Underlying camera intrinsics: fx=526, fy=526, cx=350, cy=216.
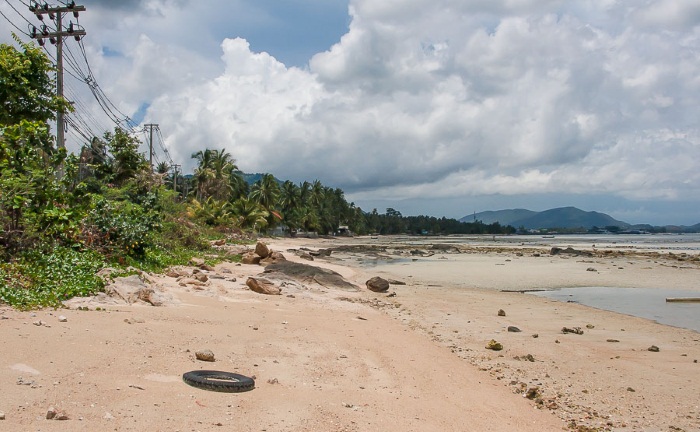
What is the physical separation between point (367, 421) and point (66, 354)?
3283 millimetres

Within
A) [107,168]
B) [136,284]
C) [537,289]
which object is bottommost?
[537,289]

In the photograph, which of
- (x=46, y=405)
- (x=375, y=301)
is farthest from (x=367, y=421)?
(x=375, y=301)

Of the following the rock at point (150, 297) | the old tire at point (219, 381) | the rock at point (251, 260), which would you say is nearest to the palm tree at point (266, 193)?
the rock at point (251, 260)

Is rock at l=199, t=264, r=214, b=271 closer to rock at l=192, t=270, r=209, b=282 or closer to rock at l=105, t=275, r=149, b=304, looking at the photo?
rock at l=192, t=270, r=209, b=282

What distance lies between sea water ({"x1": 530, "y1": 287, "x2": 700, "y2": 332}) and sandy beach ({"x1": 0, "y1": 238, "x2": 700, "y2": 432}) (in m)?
2.52

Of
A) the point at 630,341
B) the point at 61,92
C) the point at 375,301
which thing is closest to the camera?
the point at 630,341

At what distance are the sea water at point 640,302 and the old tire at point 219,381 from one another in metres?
12.0

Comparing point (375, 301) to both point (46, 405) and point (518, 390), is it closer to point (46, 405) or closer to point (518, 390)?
point (518, 390)

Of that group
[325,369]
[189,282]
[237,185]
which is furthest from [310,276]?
[237,185]

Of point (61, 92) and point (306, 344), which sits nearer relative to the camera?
point (306, 344)

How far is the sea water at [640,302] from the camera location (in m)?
14.9

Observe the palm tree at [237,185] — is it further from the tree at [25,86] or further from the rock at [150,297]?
the rock at [150,297]

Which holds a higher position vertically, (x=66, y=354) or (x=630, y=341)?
(x=66, y=354)

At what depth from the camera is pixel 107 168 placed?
3145 centimetres
